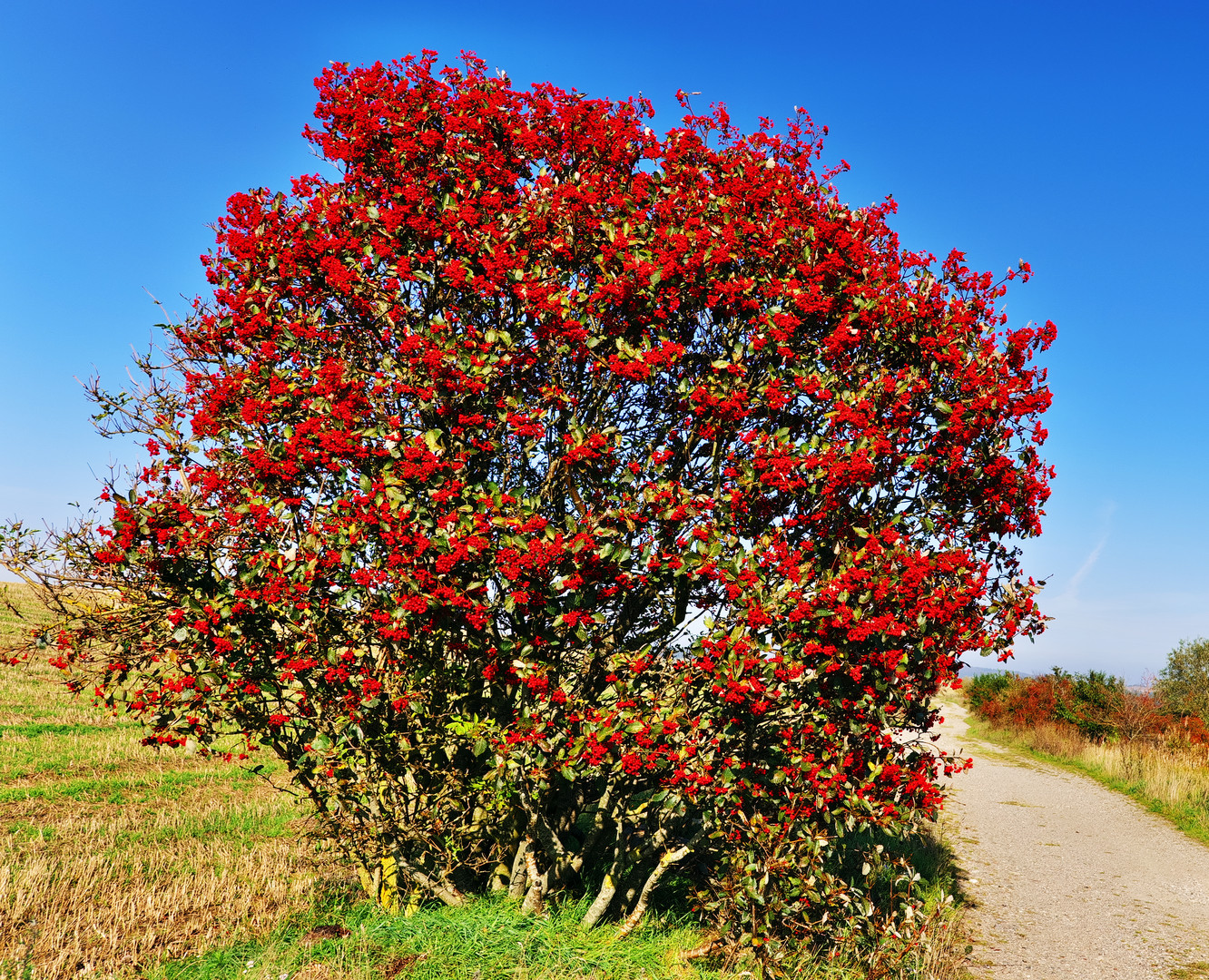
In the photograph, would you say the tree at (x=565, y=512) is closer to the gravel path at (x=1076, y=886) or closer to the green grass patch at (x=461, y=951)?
the green grass patch at (x=461, y=951)

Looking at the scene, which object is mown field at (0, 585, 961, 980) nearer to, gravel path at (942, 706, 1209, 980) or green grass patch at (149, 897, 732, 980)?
green grass patch at (149, 897, 732, 980)

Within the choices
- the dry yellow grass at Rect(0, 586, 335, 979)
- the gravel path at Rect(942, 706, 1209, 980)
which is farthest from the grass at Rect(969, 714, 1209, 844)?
the dry yellow grass at Rect(0, 586, 335, 979)

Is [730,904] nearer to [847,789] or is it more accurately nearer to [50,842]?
[847,789]

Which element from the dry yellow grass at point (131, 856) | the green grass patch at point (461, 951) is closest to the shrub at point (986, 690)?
the dry yellow grass at point (131, 856)

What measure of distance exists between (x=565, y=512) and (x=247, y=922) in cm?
437

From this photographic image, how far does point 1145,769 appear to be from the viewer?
17344 millimetres

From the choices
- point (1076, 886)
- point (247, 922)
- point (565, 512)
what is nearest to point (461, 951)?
point (247, 922)

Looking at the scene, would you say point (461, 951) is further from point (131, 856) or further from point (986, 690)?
point (986, 690)

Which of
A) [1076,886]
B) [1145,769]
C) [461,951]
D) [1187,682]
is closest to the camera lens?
[461,951]

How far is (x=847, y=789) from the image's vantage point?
5.34m

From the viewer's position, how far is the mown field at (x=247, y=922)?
5.46m

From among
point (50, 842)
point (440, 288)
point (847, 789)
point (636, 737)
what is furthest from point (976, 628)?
point (50, 842)

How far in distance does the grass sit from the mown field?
26.3ft

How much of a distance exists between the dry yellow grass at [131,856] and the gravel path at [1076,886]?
21.1ft
